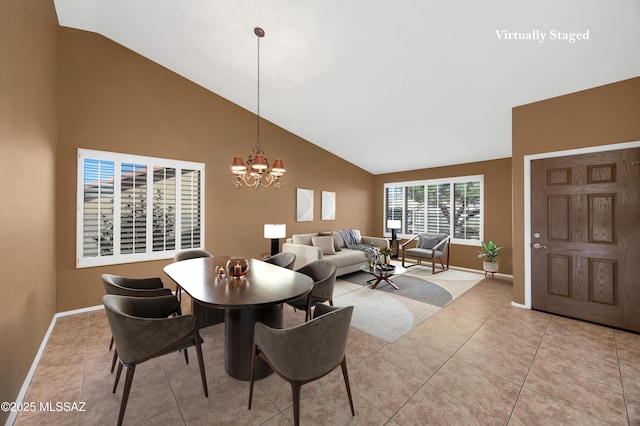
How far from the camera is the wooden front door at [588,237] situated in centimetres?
279

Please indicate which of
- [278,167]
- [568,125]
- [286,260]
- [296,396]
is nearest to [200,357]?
[296,396]

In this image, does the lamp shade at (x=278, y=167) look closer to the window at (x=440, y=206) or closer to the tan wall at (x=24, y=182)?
the tan wall at (x=24, y=182)

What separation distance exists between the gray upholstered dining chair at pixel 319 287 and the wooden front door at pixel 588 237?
2.84 meters

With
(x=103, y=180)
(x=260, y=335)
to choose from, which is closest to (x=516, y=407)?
(x=260, y=335)

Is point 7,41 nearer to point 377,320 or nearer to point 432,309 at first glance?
point 377,320

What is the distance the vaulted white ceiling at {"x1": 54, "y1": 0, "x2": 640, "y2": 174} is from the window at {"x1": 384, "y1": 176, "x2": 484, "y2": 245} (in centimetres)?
151

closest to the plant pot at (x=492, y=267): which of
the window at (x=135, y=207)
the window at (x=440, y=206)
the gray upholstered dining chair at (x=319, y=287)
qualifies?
the window at (x=440, y=206)

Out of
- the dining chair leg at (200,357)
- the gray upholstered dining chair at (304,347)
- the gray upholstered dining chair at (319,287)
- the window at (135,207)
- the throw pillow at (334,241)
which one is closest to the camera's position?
the gray upholstered dining chair at (304,347)

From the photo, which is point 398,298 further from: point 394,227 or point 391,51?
point 391,51

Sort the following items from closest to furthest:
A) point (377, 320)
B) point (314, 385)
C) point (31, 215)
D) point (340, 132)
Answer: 1. point (314, 385)
2. point (31, 215)
3. point (377, 320)
4. point (340, 132)

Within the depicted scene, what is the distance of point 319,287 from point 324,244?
8.46ft

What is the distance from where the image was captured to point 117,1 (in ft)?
9.47

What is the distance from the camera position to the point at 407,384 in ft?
6.44

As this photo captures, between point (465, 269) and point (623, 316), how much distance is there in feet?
9.64
